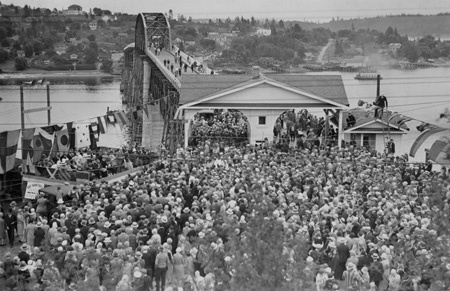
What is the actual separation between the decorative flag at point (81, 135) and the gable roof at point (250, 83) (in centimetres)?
411

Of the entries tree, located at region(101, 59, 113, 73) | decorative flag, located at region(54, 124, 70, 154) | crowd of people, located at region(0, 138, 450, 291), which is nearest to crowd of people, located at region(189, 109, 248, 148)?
decorative flag, located at region(54, 124, 70, 154)

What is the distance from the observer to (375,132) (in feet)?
104

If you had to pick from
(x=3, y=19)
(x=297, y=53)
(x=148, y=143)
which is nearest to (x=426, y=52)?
(x=297, y=53)

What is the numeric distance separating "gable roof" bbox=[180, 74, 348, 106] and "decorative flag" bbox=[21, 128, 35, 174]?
7.34 metres

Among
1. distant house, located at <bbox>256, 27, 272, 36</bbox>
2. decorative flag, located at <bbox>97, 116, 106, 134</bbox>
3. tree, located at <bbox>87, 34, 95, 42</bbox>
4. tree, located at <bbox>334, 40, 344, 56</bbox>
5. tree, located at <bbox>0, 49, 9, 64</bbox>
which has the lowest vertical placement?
decorative flag, located at <bbox>97, 116, 106, 134</bbox>

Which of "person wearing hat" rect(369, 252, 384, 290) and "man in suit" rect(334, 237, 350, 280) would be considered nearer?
"person wearing hat" rect(369, 252, 384, 290)

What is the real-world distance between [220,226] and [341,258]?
2.41 meters

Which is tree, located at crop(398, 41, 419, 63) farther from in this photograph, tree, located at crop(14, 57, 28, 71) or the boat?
tree, located at crop(14, 57, 28, 71)

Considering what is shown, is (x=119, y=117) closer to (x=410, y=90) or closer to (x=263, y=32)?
(x=410, y=90)

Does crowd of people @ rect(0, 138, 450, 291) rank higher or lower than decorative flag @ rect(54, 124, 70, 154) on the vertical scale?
lower

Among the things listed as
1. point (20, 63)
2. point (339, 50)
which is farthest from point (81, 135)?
point (339, 50)

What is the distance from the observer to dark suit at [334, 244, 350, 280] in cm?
1456

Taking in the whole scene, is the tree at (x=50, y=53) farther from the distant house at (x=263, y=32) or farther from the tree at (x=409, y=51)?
the tree at (x=409, y=51)

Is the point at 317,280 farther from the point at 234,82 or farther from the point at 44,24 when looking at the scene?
the point at 44,24
